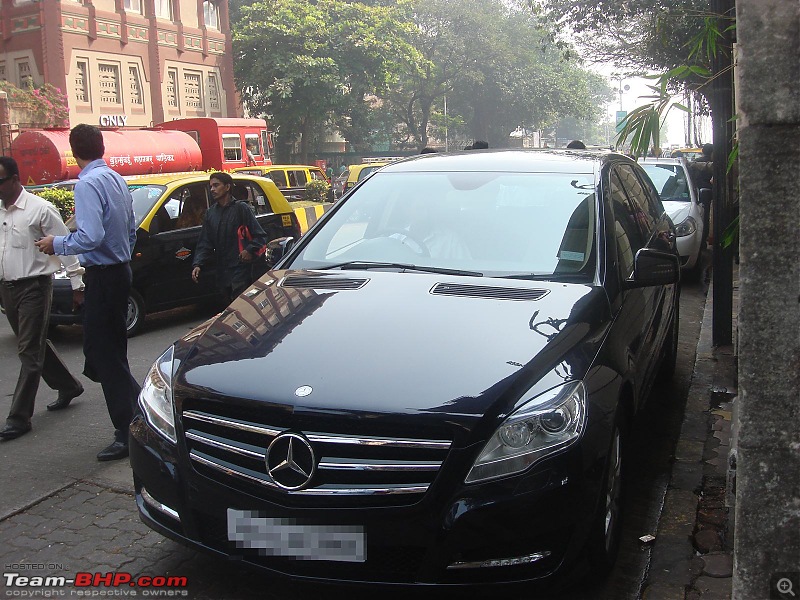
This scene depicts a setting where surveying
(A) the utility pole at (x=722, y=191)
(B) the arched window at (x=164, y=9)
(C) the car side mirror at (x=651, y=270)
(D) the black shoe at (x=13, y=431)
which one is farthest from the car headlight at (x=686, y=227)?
(B) the arched window at (x=164, y=9)

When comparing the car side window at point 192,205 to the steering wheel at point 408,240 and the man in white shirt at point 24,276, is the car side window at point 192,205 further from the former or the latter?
the steering wheel at point 408,240

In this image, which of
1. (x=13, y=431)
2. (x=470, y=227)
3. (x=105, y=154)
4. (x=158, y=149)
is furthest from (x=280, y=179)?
(x=470, y=227)

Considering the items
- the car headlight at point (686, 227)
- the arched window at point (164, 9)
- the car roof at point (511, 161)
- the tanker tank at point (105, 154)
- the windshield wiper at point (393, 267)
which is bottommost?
the car headlight at point (686, 227)

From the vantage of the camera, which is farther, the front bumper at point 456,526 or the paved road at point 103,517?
the paved road at point 103,517

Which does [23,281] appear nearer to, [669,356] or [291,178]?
[669,356]

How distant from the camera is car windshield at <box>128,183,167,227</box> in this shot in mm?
9445

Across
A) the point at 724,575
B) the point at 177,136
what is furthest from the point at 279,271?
Result: the point at 177,136

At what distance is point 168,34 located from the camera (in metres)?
34.6

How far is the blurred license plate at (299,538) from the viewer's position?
9.34 ft

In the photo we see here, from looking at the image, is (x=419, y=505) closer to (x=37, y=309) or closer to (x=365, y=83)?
(x=37, y=309)

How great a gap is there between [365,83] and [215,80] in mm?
7244

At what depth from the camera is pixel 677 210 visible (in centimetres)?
1219

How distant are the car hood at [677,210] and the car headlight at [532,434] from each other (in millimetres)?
9386

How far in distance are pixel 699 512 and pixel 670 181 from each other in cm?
984
